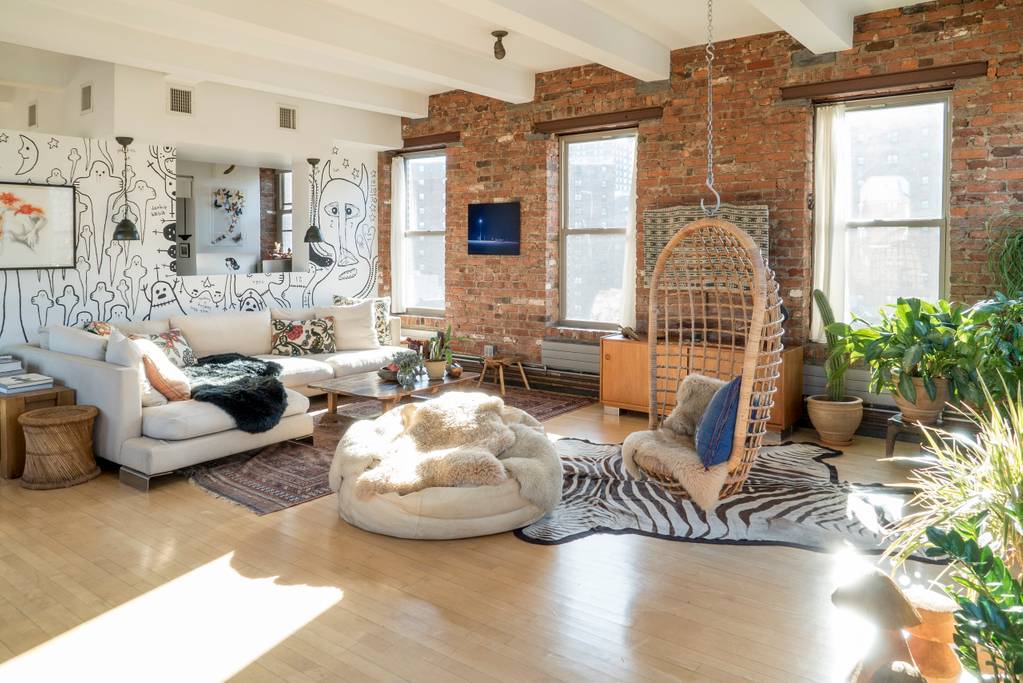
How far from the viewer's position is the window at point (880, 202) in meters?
5.73

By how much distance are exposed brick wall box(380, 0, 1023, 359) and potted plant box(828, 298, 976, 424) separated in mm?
805

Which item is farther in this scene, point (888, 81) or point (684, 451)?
point (888, 81)

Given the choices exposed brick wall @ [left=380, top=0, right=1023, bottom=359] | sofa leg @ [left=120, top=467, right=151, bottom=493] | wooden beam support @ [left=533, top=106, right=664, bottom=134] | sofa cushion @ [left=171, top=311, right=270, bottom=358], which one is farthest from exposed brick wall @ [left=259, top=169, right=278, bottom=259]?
sofa leg @ [left=120, top=467, right=151, bottom=493]

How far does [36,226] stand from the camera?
615cm

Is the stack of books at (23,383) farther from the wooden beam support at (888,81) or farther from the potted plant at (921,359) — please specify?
the wooden beam support at (888,81)

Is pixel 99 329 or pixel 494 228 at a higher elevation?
pixel 494 228

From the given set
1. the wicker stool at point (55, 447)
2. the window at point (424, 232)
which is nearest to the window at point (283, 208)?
the window at point (424, 232)

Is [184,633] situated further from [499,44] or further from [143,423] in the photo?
[499,44]

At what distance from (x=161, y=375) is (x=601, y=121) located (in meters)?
4.37

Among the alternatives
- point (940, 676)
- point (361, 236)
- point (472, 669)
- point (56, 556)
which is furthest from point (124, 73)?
point (940, 676)

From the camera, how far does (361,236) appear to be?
29.6 feet

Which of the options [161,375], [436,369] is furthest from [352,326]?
[161,375]

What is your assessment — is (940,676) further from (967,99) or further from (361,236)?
(361,236)

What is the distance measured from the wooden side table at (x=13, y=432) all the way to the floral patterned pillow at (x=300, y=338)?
2.48 metres
